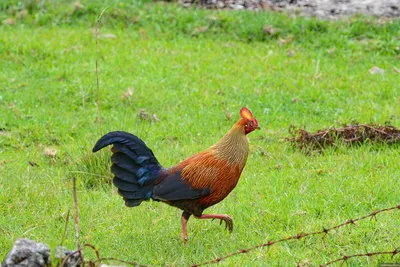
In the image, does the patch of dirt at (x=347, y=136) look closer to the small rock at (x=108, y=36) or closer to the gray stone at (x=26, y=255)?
the gray stone at (x=26, y=255)

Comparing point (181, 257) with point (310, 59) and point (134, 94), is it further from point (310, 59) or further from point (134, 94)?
point (310, 59)

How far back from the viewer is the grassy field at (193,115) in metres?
5.92

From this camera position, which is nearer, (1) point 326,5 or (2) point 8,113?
(2) point 8,113

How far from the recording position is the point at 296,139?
808cm

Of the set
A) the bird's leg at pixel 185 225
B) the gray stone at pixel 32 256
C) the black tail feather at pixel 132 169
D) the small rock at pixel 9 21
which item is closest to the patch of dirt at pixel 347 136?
the bird's leg at pixel 185 225

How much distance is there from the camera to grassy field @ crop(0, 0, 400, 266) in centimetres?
592

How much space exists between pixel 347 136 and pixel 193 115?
2.01 metres

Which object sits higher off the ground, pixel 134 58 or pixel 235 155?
pixel 235 155

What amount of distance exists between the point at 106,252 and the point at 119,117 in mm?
3573

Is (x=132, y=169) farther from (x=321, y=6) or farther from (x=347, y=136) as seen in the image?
(x=321, y=6)

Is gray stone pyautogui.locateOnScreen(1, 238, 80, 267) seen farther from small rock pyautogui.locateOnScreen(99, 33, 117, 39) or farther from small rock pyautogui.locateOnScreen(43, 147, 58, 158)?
small rock pyautogui.locateOnScreen(99, 33, 117, 39)

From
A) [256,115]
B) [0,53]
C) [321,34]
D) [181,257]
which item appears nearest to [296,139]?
[256,115]

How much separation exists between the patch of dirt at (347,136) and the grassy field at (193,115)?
12 cm

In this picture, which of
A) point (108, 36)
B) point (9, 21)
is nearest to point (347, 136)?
point (108, 36)
